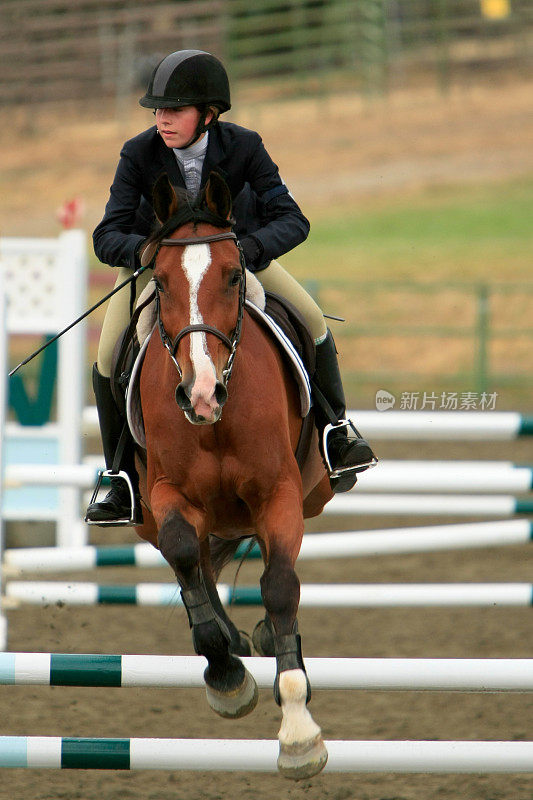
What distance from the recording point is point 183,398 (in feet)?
10.3

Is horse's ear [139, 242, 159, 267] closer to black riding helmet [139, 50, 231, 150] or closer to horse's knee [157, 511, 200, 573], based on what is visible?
black riding helmet [139, 50, 231, 150]

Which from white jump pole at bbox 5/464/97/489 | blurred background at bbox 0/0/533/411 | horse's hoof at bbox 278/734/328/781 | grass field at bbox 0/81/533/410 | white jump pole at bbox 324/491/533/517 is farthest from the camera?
blurred background at bbox 0/0/533/411

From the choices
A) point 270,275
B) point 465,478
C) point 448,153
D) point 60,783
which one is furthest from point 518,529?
point 448,153

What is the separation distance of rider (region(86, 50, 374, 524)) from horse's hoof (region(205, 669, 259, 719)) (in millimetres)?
793

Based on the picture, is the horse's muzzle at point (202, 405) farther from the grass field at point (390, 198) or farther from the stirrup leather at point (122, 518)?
the grass field at point (390, 198)

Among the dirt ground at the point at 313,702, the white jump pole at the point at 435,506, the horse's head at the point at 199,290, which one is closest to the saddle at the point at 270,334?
the horse's head at the point at 199,290

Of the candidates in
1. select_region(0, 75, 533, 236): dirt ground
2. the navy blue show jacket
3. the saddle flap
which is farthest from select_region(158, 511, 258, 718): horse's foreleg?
select_region(0, 75, 533, 236): dirt ground

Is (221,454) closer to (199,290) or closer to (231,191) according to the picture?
(199,290)

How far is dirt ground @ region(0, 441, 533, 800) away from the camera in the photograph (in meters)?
4.14

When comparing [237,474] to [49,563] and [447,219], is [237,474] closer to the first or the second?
[49,563]

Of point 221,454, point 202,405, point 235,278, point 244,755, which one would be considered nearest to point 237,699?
point 244,755

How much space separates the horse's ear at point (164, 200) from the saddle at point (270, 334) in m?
0.30

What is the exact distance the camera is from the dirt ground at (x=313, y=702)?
13.6 ft

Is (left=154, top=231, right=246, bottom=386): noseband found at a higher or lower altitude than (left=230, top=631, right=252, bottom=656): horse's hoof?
higher
